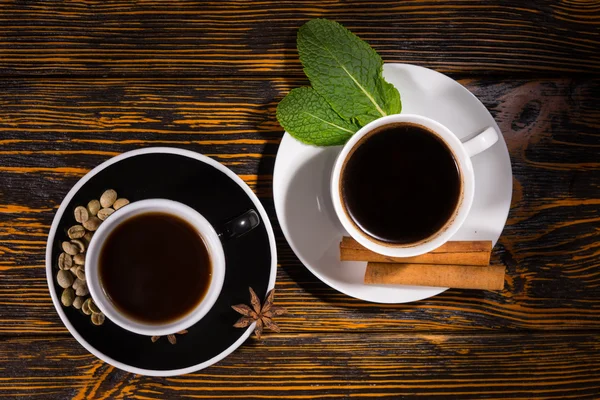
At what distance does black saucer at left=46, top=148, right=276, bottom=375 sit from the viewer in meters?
1.12

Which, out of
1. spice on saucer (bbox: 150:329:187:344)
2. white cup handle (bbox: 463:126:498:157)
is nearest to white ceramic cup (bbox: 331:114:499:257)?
white cup handle (bbox: 463:126:498:157)

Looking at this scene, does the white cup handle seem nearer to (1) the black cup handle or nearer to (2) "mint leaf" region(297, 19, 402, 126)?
(2) "mint leaf" region(297, 19, 402, 126)

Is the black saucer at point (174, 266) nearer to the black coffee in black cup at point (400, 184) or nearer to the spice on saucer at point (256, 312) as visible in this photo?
the spice on saucer at point (256, 312)

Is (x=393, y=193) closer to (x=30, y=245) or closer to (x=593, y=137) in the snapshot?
(x=593, y=137)

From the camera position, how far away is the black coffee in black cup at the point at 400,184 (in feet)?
3.43

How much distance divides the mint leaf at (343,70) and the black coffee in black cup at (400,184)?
0.22 ft

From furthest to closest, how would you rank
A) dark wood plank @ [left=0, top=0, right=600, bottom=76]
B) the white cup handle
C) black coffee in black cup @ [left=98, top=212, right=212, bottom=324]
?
dark wood plank @ [left=0, top=0, right=600, bottom=76] → black coffee in black cup @ [left=98, top=212, right=212, bottom=324] → the white cup handle

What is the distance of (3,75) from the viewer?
4.03 ft

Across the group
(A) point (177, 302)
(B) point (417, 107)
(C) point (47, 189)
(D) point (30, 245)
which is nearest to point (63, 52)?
(C) point (47, 189)

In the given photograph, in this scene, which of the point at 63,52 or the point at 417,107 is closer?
the point at 417,107

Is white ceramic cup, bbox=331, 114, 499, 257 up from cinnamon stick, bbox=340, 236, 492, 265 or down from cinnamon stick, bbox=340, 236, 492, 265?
up

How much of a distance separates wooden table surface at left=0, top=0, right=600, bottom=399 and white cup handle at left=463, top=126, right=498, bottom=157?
24cm

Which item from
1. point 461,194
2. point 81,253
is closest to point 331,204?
point 461,194

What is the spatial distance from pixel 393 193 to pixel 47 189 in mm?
703
